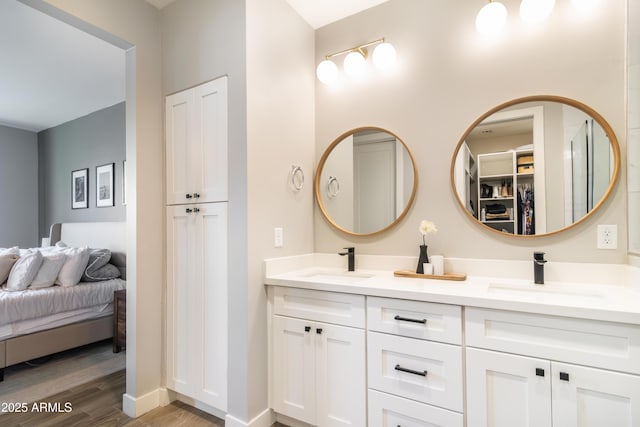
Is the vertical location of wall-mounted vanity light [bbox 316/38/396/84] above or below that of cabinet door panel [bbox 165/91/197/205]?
above

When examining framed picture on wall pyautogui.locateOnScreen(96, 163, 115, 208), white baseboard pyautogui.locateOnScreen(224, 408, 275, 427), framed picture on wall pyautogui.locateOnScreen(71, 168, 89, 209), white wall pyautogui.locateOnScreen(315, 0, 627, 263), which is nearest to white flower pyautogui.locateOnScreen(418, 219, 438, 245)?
white wall pyautogui.locateOnScreen(315, 0, 627, 263)

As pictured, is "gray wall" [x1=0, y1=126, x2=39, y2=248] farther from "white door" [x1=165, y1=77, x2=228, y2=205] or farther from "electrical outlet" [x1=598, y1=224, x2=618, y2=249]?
"electrical outlet" [x1=598, y1=224, x2=618, y2=249]

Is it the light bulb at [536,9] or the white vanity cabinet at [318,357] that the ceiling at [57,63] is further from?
the white vanity cabinet at [318,357]

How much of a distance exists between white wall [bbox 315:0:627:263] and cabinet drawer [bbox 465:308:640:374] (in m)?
0.59

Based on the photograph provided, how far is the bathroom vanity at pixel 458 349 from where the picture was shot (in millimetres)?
1162

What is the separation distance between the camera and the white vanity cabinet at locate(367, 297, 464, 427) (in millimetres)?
1384

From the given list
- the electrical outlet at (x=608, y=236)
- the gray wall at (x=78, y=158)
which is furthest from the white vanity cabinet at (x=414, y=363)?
the gray wall at (x=78, y=158)

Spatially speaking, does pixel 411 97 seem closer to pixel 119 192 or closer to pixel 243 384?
pixel 243 384

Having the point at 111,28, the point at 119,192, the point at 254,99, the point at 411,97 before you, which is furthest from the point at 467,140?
the point at 119,192

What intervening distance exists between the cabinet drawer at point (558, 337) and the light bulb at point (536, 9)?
147cm

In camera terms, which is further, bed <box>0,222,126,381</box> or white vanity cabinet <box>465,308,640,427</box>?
bed <box>0,222,126,381</box>

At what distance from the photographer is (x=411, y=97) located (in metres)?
2.07

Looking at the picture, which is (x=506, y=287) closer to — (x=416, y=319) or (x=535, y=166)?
(x=416, y=319)

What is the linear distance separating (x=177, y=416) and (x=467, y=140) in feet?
7.86
